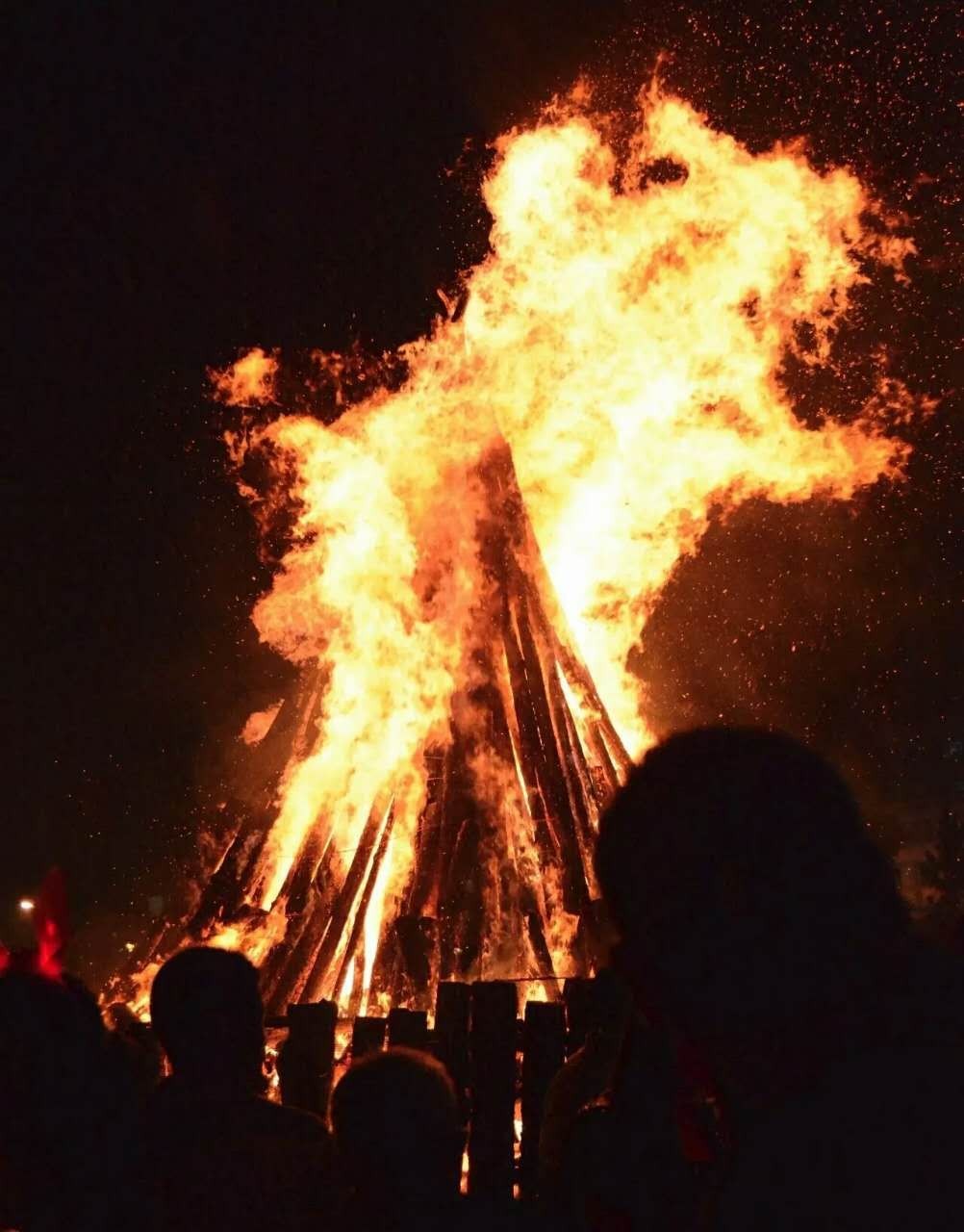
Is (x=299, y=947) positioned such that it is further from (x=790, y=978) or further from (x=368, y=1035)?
(x=790, y=978)

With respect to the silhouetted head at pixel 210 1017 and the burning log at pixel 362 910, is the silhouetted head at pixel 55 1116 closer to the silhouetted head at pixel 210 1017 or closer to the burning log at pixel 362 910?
the silhouetted head at pixel 210 1017

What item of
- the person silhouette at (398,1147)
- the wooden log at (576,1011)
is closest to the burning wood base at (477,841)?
the wooden log at (576,1011)

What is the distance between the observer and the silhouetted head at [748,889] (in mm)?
1034

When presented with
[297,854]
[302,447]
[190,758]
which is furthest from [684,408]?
[190,758]

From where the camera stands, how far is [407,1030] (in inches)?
174

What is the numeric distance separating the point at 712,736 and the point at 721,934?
0.23 metres

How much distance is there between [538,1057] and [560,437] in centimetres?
676

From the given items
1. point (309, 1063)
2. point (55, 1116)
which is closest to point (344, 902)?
point (309, 1063)

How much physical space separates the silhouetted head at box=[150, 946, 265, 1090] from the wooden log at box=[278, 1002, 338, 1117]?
5.27 ft

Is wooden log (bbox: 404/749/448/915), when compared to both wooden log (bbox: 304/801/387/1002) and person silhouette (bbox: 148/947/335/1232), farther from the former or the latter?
person silhouette (bbox: 148/947/335/1232)

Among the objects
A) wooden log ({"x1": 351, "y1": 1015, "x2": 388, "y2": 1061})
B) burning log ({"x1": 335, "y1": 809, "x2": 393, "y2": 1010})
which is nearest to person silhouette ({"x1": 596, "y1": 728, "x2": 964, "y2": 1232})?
wooden log ({"x1": 351, "y1": 1015, "x2": 388, "y2": 1061})

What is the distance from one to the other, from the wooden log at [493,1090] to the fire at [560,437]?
3.80 metres

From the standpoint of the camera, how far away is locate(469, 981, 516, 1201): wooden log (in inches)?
169

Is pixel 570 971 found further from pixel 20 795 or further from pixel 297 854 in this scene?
pixel 20 795
